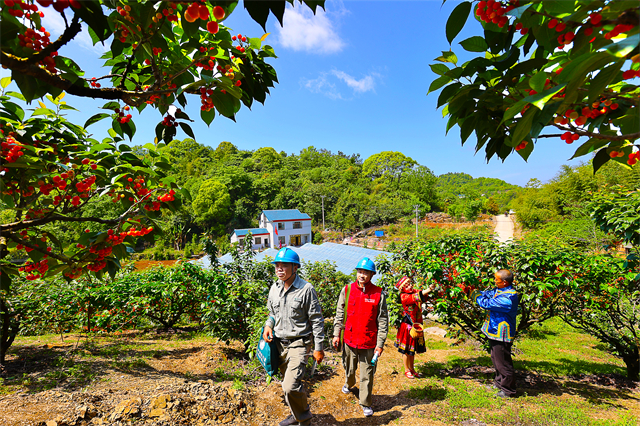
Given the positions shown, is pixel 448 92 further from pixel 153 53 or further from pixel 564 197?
pixel 564 197

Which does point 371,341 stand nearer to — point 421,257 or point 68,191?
point 421,257

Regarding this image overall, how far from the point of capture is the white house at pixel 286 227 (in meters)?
31.4

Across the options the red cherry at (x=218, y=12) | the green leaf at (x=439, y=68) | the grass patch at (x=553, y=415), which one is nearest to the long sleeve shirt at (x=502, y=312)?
the grass patch at (x=553, y=415)

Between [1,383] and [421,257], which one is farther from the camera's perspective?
[421,257]

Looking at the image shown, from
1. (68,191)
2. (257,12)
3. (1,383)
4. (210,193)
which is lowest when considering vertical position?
(1,383)

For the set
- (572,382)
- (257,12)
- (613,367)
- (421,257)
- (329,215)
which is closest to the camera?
(257,12)

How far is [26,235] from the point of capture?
2.19 metres

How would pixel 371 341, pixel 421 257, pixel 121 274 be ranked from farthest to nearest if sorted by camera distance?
pixel 121 274, pixel 421 257, pixel 371 341

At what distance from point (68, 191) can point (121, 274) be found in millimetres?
5177

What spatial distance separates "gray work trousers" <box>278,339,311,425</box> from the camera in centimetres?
245

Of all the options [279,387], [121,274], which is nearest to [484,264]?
[279,387]

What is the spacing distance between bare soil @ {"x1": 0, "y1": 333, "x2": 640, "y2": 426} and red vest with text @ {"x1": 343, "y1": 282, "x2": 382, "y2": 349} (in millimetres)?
766

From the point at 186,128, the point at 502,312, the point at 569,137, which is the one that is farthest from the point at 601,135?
the point at 502,312

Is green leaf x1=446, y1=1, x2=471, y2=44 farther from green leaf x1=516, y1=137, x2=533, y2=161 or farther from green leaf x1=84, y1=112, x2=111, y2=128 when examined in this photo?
green leaf x1=84, y1=112, x2=111, y2=128
